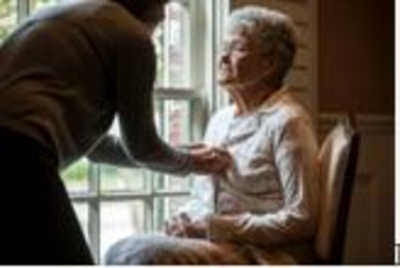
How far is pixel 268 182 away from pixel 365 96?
1.36 meters

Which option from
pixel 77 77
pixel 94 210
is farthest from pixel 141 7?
pixel 94 210

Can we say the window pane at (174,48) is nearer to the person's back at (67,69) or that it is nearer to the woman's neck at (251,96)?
the woman's neck at (251,96)

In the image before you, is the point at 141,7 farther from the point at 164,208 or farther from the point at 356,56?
the point at 356,56

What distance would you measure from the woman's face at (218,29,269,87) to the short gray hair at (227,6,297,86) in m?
0.02

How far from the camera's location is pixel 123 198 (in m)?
2.50

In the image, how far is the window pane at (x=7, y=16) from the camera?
2.28m

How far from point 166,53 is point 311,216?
0.87m

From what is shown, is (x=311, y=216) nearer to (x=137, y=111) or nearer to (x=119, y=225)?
(x=137, y=111)

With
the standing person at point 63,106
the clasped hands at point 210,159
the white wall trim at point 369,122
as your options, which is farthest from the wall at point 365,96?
the standing person at point 63,106

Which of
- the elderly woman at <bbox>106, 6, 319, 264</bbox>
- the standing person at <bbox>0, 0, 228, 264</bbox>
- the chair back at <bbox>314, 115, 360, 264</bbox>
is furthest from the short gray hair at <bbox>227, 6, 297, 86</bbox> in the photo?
the standing person at <bbox>0, 0, 228, 264</bbox>

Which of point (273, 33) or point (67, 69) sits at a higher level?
point (273, 33)

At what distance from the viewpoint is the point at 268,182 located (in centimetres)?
207

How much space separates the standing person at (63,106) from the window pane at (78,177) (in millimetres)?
558

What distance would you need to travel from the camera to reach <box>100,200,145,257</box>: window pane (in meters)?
2.48
